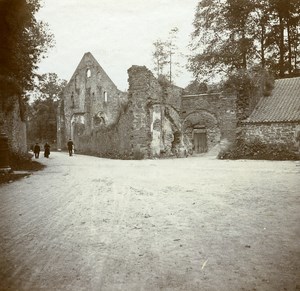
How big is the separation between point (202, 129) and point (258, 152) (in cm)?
610

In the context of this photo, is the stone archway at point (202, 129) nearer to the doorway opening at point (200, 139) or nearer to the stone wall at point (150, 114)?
the doorway opening at point (200, 139)

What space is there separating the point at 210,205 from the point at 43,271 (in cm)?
380

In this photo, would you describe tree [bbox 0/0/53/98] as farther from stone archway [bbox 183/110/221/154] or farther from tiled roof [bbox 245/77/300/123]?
tiled roof [bbox 245/77/300/123]

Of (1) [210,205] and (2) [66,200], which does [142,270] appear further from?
(2) [66,200]

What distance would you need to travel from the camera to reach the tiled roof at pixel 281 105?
20.1m

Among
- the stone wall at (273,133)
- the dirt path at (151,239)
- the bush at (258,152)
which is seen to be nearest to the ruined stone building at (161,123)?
the stone wall at (273,133)

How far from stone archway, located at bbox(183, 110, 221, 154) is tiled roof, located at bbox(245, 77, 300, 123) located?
3.66 metres

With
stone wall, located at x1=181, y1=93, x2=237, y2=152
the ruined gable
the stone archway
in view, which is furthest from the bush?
the ruined gable

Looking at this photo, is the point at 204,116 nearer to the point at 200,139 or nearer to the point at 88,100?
the point at 200,139

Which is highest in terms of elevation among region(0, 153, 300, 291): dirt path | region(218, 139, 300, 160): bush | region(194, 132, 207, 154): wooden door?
region(194, 132, 207, 154): wooden door

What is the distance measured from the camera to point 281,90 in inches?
888

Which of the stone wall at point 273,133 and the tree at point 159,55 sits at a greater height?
the tree at point 159,55

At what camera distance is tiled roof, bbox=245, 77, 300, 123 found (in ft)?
65.8

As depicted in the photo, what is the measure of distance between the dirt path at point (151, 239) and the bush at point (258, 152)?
1104cm
